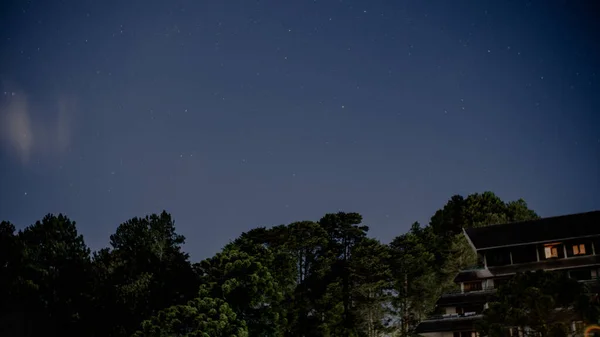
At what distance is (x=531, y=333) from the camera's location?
33.2 meters

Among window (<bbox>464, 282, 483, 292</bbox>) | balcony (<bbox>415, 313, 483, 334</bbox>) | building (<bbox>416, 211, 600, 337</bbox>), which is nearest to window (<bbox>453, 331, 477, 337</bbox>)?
building (<bbox>416, 211, 600, 337</bbox>)

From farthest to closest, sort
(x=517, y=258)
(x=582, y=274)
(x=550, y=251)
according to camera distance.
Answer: (x=517, y=258), (x=550, y=251), (x=582, y=274)

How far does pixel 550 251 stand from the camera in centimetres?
4334

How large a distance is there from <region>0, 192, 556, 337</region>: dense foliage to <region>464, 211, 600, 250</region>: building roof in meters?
12.6

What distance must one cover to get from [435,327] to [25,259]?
3856 centimetres

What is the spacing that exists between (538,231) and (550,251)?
178cm

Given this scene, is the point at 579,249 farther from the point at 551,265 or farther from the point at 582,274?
the point at 551,265

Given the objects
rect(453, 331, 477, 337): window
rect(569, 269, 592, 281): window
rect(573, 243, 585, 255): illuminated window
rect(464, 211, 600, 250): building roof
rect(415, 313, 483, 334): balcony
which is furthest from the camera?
rect(464, 211, 600, 250): building roof

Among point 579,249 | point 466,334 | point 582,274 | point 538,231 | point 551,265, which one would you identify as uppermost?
point 538,231

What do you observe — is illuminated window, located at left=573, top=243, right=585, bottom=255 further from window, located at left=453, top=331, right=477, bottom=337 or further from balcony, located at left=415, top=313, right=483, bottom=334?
window, located at left=453, top=331, right=477, bottom=337

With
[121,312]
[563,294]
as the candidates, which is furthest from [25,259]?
[563,294]

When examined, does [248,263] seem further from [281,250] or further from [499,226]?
[499,226]

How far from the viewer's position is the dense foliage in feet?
168

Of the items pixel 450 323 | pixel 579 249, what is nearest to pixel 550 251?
pixel 579 249
